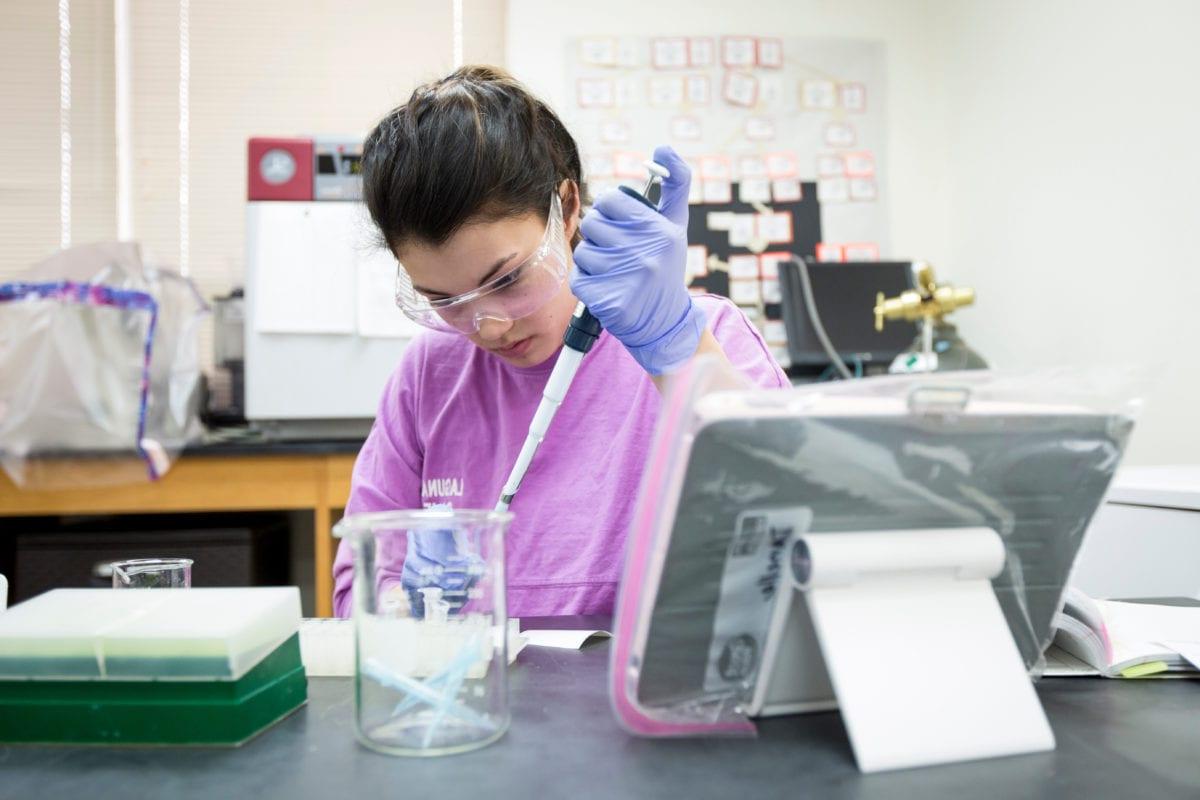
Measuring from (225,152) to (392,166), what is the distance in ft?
6.33

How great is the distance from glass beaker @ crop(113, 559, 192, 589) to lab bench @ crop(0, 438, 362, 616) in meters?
1.15

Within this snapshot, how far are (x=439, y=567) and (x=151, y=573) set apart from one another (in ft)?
1.24

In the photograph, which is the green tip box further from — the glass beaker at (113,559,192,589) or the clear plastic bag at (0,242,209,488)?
the clear plastic bag at (0,242,209,488)

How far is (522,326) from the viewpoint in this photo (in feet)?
3.69

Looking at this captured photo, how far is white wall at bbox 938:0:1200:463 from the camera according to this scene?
1.78m

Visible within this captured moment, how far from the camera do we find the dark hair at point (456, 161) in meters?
1.02

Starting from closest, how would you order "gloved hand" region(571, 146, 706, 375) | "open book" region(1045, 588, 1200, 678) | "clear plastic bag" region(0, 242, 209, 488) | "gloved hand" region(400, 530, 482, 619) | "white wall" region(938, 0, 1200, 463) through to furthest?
"gloved hand" region(400, 530, 482, 619)
"open book" region(1045, 588, 1200, 678)
"gloved hand" region(571, 146, 706, 375)
"white wall" region(938, 0, 1200, 463)
"clear plastic bag" region(0, 242, 209, 488)

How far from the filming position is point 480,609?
1.94 feet

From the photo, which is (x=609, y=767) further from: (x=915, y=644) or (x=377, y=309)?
(x=377, y=309)

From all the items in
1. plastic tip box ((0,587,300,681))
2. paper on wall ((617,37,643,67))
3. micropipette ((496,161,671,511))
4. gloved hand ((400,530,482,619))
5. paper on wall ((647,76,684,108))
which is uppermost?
paper on wall ((617,37,643,67))

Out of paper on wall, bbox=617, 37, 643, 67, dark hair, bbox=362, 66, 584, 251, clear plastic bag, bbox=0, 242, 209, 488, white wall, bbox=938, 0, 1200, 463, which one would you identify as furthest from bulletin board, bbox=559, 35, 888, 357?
dark hair, bbox=362, 66, 584, 251

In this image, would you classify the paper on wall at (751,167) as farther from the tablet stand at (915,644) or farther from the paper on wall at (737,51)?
the tablet stand at (915,644)

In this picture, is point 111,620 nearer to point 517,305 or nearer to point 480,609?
point 480,609

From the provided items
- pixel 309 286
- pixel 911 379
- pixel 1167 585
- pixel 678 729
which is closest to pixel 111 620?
pixel 678 729
